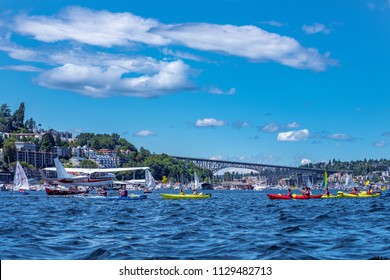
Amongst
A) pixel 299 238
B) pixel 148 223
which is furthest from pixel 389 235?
pixel 148 223

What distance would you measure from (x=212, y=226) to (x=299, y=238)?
28.8ft

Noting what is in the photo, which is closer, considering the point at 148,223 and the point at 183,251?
the point at 183,251

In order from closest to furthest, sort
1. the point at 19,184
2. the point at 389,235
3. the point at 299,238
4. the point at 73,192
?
the point at 299,238 → the point at 389,235 → the point at 73,192 → the point at 19,184

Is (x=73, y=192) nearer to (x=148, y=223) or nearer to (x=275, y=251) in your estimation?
(x=148, y=223)

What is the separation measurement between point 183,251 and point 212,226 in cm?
1306

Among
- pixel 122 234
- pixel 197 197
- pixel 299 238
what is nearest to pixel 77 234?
pixel 122 234

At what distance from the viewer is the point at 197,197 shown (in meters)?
102

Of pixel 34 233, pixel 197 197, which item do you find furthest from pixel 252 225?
pixel 197 197

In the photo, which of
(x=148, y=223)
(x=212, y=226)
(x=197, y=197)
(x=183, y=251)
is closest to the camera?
(x=183, y=251)

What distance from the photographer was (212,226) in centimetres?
4100

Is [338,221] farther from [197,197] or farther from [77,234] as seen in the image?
[197,197]
